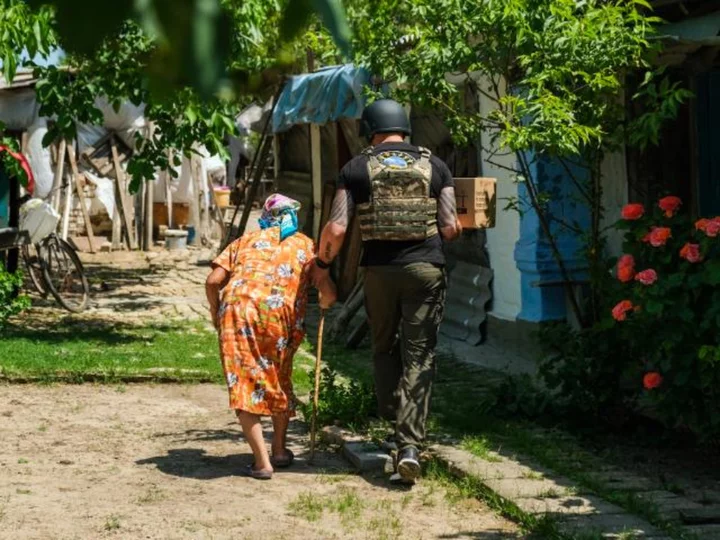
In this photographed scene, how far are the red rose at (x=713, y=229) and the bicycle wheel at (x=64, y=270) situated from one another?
351 inches

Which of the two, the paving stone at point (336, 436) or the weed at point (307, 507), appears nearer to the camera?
the weed at point (307, 507)

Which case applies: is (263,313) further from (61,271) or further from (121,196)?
(121,196)

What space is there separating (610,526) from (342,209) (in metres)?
2.05

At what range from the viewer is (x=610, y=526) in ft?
17.5

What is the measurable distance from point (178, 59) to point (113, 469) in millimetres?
5647

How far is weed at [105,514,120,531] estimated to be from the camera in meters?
5.55

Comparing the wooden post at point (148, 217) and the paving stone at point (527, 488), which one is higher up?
the wooden post at point (148, 217)

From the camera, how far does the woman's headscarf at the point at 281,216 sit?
6629mm

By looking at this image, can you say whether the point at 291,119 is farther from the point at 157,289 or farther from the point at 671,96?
the point at 671,96

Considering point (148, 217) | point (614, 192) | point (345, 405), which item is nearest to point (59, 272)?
point (614, 192)

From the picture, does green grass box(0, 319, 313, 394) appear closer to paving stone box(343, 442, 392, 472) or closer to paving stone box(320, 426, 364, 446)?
paving stone box(320, 426, 364, 446)

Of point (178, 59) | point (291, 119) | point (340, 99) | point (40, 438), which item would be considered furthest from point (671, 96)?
Answer: point (291, 119)

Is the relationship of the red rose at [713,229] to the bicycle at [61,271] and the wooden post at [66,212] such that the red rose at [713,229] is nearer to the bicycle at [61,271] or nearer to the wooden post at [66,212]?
the bicycle at [61,271]

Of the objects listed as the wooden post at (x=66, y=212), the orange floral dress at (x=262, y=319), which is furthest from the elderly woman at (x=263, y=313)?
the wooden post at (x=66, y=212)
